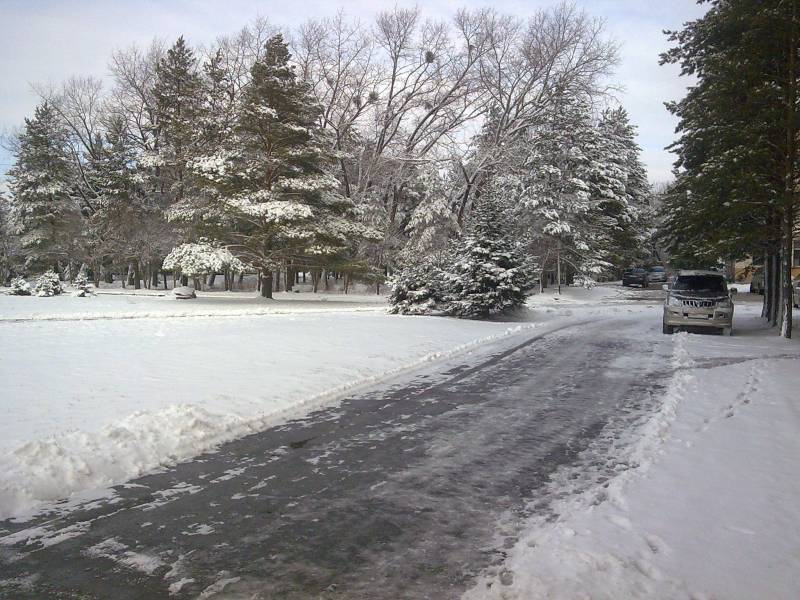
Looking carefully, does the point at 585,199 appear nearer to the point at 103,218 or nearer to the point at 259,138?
the point at 259,138

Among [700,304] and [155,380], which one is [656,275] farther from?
[155,380]

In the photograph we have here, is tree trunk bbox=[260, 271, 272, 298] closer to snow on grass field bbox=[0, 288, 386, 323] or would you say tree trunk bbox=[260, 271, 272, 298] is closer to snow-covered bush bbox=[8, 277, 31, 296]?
snow on grass field bbox=[0, 288, 386, 323]

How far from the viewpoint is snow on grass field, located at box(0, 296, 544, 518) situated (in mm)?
Result: 4930

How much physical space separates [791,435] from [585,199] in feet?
104

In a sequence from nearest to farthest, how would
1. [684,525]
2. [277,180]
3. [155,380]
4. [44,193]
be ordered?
[684,525], [155,380], [277,180], [44,193]

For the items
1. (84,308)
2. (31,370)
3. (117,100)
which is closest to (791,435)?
(31,370)

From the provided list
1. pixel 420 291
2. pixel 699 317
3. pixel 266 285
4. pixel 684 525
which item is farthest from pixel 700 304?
pixel 266 285

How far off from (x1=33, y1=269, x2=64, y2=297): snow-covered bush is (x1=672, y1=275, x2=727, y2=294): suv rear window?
26.8 meters

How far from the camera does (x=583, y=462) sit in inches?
204

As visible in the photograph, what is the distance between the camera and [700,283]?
16.7 m

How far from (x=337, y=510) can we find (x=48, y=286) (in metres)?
27.3

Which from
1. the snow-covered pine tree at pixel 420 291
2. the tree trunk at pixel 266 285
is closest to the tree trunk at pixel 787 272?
the snow-covered pine tree at pixel 420 291

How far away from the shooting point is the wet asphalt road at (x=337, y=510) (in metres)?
3.09

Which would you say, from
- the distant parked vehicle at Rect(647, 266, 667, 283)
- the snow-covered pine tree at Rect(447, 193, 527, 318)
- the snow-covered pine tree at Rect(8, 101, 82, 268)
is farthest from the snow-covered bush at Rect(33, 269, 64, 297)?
the distant parked vehicle at Rect(647, 266, 667, 283)
